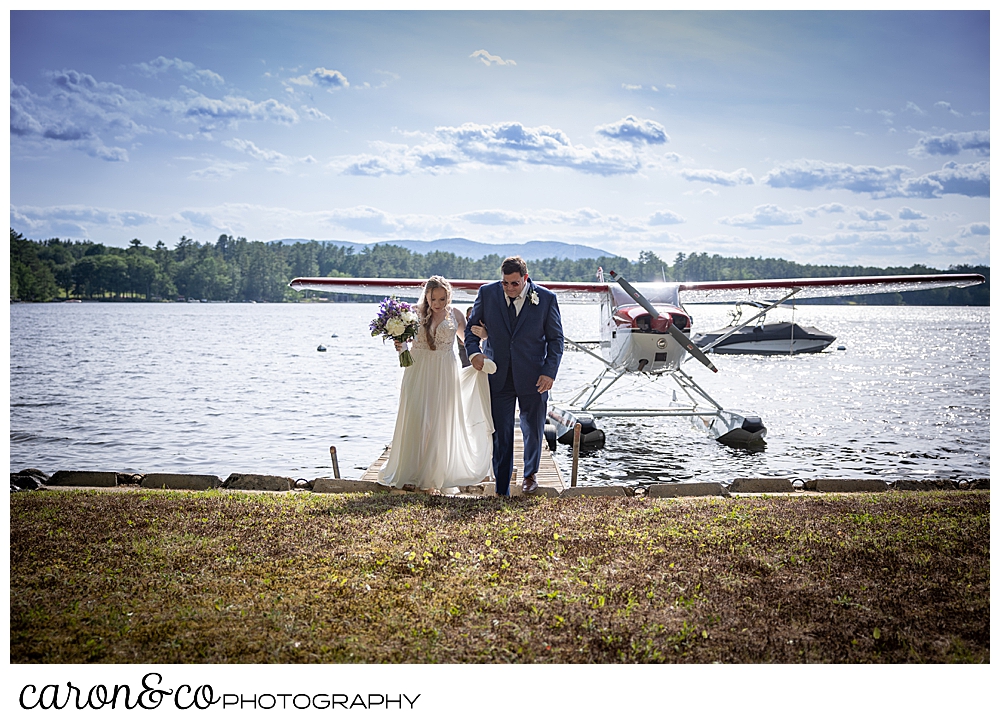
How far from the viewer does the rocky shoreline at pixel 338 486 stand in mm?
5660

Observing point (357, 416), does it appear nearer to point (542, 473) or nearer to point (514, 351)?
point (542, 473)

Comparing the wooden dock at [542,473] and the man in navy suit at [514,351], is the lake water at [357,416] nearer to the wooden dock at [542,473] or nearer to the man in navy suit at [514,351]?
the wooden dock at [542,473]

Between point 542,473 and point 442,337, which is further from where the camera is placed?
point 542,473

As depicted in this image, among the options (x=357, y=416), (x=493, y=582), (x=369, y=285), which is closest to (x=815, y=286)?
(x=369, y=285)

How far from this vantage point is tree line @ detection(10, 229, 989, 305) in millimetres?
51422

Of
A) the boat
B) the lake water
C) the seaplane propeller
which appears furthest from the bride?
the boat

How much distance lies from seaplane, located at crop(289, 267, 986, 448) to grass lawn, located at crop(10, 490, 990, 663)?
6970 mm

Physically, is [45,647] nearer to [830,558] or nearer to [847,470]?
[830,558]

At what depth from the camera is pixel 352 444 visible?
43.5 feet

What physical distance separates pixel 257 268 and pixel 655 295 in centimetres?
10694

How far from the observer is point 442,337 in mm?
5582

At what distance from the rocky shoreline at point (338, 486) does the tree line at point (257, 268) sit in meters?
8.72

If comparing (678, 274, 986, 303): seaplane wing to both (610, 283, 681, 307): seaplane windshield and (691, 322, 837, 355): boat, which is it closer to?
(610, 283, 681, 307): seaplane windshield

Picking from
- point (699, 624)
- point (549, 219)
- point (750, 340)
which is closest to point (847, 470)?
point (699, 624)
